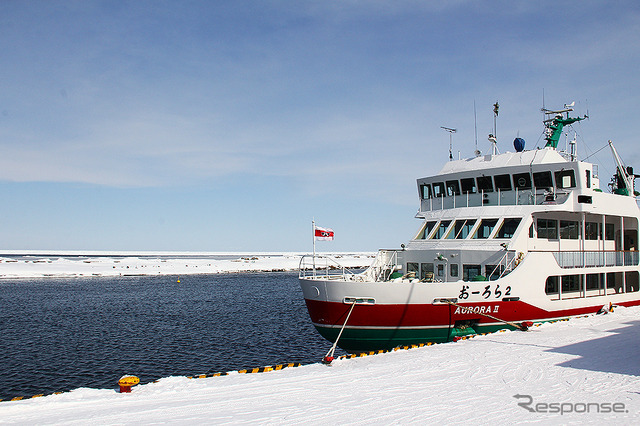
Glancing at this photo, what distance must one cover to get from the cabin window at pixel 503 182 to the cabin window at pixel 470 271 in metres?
4.58

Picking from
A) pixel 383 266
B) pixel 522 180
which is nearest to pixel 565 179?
pixel 522 180

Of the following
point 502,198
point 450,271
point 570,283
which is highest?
point 502,198

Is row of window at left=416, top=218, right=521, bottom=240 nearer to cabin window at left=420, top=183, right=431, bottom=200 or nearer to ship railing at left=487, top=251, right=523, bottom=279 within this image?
ship railing at left=487, top=251, right=523, bottom=279

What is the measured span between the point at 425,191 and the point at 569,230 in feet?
23.6

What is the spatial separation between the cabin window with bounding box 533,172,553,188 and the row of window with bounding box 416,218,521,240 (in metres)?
2.28

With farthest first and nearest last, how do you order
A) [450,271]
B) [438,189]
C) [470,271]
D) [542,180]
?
[438,189], [542,180], [450,271], [470,271]

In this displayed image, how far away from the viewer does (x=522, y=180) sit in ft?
73.2

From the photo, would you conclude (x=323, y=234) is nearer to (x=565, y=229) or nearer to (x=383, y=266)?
(x=383, y=266)

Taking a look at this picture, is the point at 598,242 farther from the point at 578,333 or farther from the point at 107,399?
the point at 107,399

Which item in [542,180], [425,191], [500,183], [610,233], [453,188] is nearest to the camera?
[542,180]

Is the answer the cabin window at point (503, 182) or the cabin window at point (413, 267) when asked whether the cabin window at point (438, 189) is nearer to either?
the cabin window at point (503, 182)

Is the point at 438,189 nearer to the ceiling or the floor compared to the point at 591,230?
nearer to the ceiling

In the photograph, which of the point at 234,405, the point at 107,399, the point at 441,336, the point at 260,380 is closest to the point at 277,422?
the point at 234,405

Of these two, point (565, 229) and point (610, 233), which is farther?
point (610, 233)
